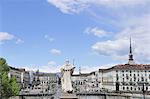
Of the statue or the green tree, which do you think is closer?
the statue

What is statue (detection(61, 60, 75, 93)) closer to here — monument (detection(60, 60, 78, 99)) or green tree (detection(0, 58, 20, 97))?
monument (detection(60, 60, 78, 99))

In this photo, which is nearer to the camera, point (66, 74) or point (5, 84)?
point (66, 74)

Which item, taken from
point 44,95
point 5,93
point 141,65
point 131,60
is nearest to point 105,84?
point 131,60

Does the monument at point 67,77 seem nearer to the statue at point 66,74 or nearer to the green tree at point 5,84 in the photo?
the statue at point 66,74

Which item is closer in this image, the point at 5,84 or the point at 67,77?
the point at 67,77

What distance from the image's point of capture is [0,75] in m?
58.1

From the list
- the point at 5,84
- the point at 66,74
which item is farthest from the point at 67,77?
the point at 5,84

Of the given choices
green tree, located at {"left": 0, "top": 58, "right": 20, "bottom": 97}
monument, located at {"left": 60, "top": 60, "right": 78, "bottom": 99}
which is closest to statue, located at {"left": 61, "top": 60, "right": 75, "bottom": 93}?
monument, located at {"left": 60, "top": 60, "right": 78, "bottom": 99}

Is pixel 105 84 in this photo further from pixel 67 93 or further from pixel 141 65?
pixel 67 93

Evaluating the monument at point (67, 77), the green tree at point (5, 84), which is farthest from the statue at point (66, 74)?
the green tree at point (5, 84)

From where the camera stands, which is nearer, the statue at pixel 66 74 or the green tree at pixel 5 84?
the statue at pixel 66 74

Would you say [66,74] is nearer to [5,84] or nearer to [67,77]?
[67,77]

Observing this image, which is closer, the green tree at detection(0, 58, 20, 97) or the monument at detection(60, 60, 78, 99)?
the monument at detection(60, 60, 78, 99)

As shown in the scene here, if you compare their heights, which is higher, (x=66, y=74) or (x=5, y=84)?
(x=66, y=74)
